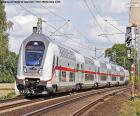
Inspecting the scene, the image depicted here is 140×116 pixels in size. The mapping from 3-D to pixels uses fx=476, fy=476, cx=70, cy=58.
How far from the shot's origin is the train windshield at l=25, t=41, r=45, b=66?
29.6 meters

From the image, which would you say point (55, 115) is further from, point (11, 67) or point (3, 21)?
point (11, 67)

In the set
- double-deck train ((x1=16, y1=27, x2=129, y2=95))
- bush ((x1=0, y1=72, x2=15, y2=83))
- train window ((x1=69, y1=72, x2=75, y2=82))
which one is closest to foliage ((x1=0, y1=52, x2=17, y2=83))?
bush ((x1=0, y1=72, x2=15, y2=83))

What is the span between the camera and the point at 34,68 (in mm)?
29422

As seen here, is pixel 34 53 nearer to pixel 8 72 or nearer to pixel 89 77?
pixel 89 77

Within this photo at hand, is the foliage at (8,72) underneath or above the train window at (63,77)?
above

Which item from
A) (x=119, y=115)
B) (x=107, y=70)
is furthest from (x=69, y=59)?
(x=107, y=70)

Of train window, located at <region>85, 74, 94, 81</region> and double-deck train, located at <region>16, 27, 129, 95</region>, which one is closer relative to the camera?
double-deck train, located at <region>16, 27, 129, 95</region>

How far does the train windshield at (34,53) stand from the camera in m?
29.6

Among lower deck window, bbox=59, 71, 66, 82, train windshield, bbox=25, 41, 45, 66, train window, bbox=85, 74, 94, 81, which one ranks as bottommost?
lower deck window, bbox=59, 71, 66, 82

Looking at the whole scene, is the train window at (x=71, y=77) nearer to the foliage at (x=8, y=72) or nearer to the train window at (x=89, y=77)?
the train window at (x=89, y=77)

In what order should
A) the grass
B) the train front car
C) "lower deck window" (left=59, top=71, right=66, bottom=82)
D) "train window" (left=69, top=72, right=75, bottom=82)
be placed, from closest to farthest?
the grass < the train front car < "lower deck window" (left=59, top=71, right=66, bottom=82) < "train window" (left=69, top=72, right=75, bottom=82)

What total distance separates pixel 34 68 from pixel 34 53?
3.40 ft

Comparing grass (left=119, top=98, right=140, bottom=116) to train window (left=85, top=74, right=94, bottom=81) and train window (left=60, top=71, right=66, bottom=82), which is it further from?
train window (left=85, top=74, right=94, bottom=81)

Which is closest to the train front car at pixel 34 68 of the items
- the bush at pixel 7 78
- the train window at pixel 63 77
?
the train window at pixel 63 77
